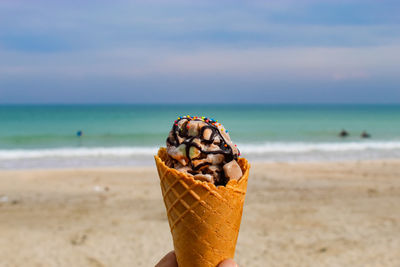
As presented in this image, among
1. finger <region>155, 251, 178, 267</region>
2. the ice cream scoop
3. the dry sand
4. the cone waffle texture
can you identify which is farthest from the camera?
the dry sand

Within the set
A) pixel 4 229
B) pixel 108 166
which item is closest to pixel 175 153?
pixel 4 229

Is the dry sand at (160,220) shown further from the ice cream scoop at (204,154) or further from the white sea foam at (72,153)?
the white sea foam at (72,153)

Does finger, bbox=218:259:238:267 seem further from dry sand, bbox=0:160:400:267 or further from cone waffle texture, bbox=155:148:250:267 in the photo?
dry sand, bbox=0:160:400:267

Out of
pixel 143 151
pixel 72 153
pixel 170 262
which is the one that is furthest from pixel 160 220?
pixel 72 153

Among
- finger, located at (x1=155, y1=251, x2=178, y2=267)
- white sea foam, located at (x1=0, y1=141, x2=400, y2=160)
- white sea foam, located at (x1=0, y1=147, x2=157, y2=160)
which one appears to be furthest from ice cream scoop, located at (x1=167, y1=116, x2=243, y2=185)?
white sea foam, located at (x1=0, y1=147, x2=157, y2=160)

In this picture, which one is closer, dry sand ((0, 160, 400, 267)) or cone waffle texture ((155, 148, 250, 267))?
cone waffle texture ((155, 148, 250, 267))

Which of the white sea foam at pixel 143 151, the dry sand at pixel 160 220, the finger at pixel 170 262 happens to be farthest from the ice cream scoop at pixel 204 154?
the white sea foam at pixel 143 151
